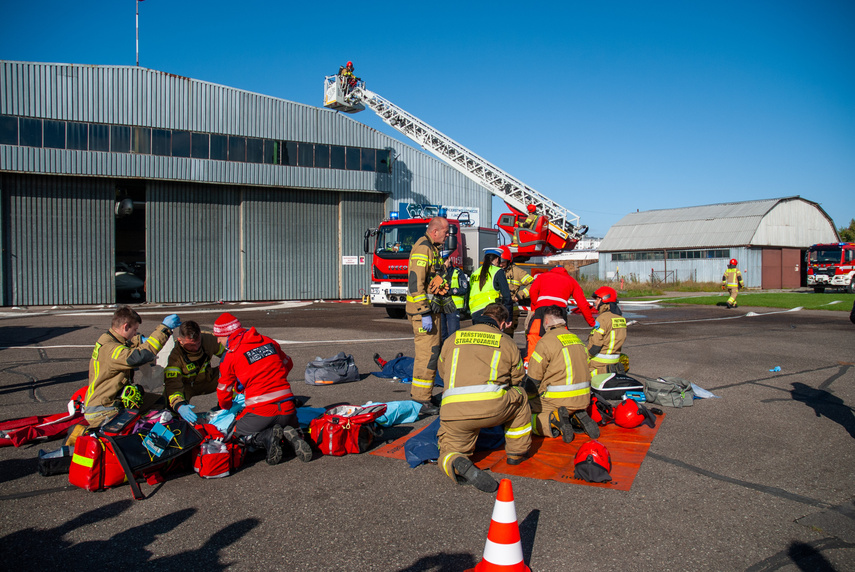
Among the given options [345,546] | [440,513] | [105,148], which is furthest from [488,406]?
[105,148]

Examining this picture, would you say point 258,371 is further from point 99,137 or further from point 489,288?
point 99,137

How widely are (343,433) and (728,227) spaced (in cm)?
4331

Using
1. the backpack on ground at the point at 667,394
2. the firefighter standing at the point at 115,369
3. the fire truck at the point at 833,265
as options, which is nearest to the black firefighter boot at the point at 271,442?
the firefighter standing at the point at 115,369

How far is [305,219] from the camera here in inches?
1051

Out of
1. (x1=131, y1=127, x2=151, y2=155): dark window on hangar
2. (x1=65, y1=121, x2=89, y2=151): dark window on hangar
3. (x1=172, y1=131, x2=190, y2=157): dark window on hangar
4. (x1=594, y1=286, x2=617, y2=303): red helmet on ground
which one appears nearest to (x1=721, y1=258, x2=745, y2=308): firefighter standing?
(x1=594, y1=286, x2=617, y2=303): red helmet on ground

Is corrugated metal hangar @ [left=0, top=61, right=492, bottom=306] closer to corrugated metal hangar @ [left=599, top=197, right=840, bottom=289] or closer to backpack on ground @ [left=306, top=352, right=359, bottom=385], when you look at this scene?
backpack on ground @ [left=306, top=352, right=359, bottom=385]

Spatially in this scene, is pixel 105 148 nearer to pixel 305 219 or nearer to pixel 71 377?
pixel 305 219

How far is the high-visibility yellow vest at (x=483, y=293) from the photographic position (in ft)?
24.5

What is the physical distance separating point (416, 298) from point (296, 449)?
2.31m

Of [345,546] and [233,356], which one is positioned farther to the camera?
[233,356]

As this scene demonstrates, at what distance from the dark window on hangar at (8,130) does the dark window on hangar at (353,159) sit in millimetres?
12972

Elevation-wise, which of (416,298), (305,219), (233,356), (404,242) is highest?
(305,219)

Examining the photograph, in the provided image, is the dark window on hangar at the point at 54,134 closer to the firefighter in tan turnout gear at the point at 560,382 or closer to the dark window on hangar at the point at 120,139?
the dark window on hangar at the point at 120,139

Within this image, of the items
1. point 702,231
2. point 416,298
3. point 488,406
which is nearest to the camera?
point 488,406
